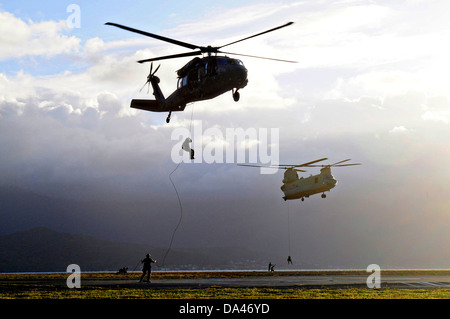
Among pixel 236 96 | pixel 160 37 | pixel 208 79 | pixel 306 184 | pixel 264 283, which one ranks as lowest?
pixel 264 283

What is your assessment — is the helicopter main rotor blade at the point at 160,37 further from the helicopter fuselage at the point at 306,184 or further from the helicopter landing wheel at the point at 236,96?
the helicopter fuselage at the point at 306,184

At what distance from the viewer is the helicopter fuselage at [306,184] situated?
64.4 metres

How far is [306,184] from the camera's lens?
222ft

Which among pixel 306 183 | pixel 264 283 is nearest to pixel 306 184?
pixel 306 183

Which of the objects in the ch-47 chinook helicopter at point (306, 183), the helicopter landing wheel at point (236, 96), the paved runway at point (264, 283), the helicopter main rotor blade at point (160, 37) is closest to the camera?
the helicopter main rotor blade at point (160, 37)

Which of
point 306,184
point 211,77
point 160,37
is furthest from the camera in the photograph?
point 306,184

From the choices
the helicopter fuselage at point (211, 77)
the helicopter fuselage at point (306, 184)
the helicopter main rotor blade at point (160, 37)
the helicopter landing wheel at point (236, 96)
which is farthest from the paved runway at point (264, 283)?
the helicopter fuselage at point (306, 184)

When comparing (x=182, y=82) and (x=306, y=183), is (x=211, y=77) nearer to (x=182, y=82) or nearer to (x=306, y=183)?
(x=182, y=82)

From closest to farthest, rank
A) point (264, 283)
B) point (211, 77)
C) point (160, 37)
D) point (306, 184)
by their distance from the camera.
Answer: point (160, 37) → point (211, 77) → point (264, 283) → point (306, 184)

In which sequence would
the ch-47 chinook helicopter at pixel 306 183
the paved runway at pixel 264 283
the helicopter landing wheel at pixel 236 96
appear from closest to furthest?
the paved runway at pixel 264 283
the helicopter landing wheel at pixel 236 96
the ch-47 chinook helicopter at pixel 306 183

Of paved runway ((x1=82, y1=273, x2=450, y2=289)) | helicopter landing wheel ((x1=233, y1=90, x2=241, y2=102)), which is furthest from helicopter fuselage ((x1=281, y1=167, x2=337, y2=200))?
helicopter landing wheel ((x1=233, y1=90, x2=241, y2=102))

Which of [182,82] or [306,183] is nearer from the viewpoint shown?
[182,82]
